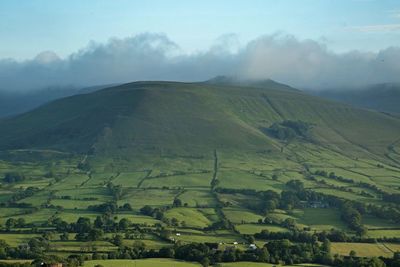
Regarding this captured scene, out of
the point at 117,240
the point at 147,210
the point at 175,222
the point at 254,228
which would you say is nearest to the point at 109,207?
the point at 147,210

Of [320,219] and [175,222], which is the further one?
[320,219]

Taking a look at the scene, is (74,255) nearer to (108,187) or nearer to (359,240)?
(359,240)

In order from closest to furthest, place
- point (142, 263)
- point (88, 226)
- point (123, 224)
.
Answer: point (142, 263) → point (88, 226) → point (123, 224)

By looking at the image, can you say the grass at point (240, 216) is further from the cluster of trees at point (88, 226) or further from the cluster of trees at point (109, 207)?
the cluster of trees at point (88, 226)

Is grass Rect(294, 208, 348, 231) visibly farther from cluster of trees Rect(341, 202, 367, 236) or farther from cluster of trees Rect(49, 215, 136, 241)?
cluster of trees Rect(49, 215, 136, 241)

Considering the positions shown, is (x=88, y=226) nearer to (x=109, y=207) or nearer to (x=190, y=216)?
(x=109, y=207)

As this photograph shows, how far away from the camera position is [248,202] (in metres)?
171

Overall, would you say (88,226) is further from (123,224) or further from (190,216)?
(190,216)

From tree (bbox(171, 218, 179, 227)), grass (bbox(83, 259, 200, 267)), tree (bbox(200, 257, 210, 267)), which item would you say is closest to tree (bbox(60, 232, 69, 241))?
grass (bbox(83, 259, 200, 267))

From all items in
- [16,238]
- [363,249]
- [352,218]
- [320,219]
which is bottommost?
[320,219]

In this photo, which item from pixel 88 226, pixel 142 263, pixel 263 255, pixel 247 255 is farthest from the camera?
pixel 88 226

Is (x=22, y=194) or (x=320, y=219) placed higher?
(x=22, y=194)

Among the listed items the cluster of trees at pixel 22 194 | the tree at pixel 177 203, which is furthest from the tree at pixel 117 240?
the cluster of trees at pixel 22 194

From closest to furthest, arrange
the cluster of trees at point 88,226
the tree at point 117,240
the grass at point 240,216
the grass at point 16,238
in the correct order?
the tree at point 117,240 < the grass at point 16,238 < the cluster of trees at point 88,226 < the grass at point 240,216
